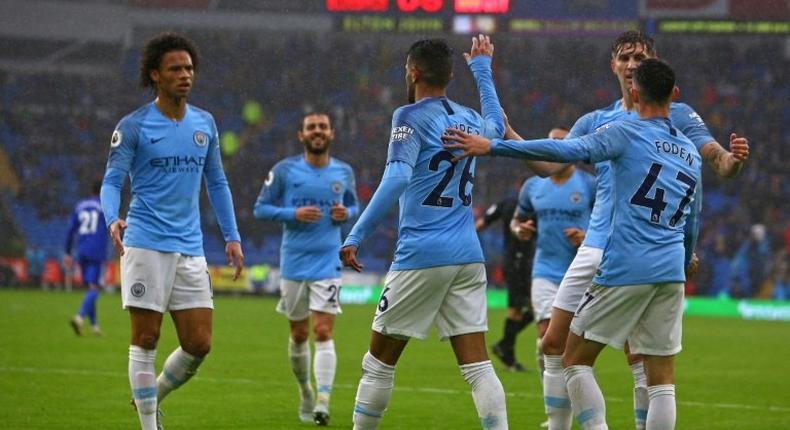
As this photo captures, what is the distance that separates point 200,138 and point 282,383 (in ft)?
18.2

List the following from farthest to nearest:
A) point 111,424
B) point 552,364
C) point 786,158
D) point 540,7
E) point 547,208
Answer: point 786,158, point 540,7, point 547,208, point 111,424, point 552,364

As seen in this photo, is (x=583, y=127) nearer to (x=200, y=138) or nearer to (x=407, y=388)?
(x=200, y=138)

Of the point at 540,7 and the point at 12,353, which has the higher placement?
the point at 540,7

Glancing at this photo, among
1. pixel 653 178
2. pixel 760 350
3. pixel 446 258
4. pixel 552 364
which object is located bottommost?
pixel 760 350

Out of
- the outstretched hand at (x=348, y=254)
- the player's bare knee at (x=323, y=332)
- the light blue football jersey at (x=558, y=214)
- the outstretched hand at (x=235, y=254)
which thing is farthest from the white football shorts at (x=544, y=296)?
the outstretched hand at (x=348, y=254)

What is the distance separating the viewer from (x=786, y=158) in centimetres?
3522

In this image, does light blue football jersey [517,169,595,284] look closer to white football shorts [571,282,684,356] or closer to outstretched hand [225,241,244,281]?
outstretched hand [225,241,244,281]

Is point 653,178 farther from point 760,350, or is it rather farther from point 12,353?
point 760,350

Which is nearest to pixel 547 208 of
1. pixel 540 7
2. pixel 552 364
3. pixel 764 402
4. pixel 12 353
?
pixel 764 402

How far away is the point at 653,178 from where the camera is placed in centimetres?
696

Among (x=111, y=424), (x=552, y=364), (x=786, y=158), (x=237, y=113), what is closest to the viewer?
(x=552, y=364)

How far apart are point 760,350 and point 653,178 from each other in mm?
13978

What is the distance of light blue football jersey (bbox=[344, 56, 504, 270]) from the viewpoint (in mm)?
7207

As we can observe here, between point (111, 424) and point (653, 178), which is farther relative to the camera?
point (111, 424)
